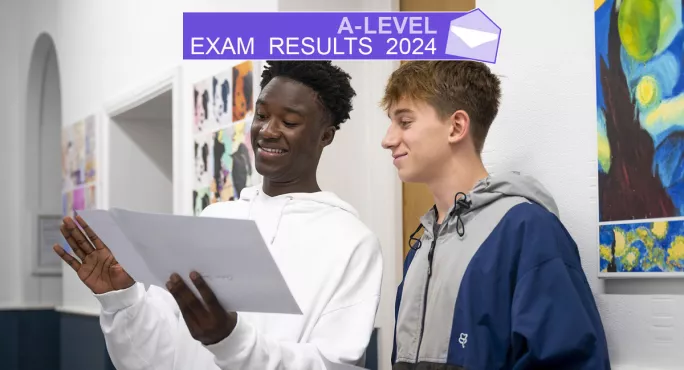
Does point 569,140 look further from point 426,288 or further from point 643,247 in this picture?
point 426,288

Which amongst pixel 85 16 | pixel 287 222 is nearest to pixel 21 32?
pixel 85 16

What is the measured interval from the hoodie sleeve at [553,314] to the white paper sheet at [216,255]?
0.43 metres

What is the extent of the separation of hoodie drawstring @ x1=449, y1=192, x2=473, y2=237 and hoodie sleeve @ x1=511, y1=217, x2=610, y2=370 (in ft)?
0.57

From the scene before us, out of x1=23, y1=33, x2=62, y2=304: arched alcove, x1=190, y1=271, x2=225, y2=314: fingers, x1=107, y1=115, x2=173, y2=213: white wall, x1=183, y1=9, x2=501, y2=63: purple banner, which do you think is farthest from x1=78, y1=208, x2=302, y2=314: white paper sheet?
x1=23, y1=33, x2=62, y2=304: arched alcove

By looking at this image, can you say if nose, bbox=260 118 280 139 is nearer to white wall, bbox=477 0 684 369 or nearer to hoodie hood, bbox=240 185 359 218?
hoodie hood, bbox=240 185 359 218

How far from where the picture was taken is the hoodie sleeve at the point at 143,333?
2.26 m

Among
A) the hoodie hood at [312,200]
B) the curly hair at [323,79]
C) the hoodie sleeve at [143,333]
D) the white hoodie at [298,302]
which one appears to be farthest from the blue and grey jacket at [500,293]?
the hoodie sleeve at [143,333]

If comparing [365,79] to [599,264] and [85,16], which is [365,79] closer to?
[599,264]

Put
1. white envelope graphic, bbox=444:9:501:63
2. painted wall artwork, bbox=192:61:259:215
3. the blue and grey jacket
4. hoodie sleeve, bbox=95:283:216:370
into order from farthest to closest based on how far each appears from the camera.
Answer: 1. painted wall artwork, bbox=192:61:259:215
2. hoodie sleeve, bbox=95:283:216:370
3. white envelope graphic, bbox=444:9:501:63
4. the blue and grey jacket

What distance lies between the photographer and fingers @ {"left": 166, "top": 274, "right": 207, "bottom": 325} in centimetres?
176

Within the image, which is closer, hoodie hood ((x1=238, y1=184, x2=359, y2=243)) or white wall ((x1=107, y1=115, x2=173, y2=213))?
hoodie hood ((x1=238, y1=184, x2=359, y2=243))

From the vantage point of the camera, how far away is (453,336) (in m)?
1.97

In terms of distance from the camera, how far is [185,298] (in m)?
1.77

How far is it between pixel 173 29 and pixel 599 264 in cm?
359
